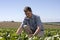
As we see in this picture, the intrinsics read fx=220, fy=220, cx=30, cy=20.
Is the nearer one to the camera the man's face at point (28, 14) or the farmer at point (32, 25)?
the man's face at point (28, 14)

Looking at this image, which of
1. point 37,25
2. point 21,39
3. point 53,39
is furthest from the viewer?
point 37,25

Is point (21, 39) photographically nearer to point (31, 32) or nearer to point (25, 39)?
point (25, 39)

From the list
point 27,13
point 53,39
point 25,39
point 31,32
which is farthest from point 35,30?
point 53,39

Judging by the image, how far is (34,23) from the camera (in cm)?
648

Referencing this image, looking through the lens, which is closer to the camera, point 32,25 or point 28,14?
point 28,14

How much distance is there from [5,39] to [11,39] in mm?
160

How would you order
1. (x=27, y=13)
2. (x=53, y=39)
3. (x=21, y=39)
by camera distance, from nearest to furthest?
(x=53, y=39)
(x=21, y=39)
(x=27, y=13)

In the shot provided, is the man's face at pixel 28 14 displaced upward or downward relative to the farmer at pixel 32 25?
upward

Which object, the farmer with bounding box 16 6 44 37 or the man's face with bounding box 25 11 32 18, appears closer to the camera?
the man's face with bounding box 25 11 32 18

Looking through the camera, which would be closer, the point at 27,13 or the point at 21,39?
the point at 21,39

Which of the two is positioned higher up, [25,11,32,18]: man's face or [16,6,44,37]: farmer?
[25,11,32,18]: man's face

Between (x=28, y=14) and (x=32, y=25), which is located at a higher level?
(x=28, y=14)

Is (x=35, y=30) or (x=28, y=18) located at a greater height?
(x=28, y=18)

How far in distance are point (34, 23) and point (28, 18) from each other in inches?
10.6
